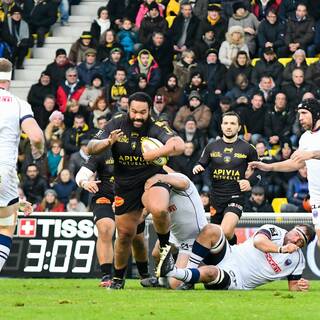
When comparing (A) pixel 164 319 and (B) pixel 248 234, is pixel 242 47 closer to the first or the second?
(B) pixel 248 234

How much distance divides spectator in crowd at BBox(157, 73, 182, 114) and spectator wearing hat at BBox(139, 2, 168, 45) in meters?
1.75

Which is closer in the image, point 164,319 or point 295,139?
point 164,319

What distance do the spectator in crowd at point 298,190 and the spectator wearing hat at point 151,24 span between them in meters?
5.84

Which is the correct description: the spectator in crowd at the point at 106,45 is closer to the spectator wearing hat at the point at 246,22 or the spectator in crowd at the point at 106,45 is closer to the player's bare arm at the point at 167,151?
the spectator wearing hat at the point at 246,22

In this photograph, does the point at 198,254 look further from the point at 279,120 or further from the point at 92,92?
the point at 92,92

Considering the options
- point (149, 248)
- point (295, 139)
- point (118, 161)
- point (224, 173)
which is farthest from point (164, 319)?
point (295, 139)

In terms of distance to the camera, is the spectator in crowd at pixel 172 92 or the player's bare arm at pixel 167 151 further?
the spectator in crowd at pixel 172 92

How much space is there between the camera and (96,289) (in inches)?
663

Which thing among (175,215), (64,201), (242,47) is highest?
(242,47)

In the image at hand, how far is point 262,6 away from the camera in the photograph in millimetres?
29375

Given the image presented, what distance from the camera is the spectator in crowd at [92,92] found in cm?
2836

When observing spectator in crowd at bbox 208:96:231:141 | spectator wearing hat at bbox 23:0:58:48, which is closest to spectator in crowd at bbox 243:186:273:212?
spectator in crowd at bbox 208:96:231:141

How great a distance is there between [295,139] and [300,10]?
353cm

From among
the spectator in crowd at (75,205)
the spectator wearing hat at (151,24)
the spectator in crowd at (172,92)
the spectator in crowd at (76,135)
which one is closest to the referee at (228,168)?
the spectator in crowd at (75,205)
